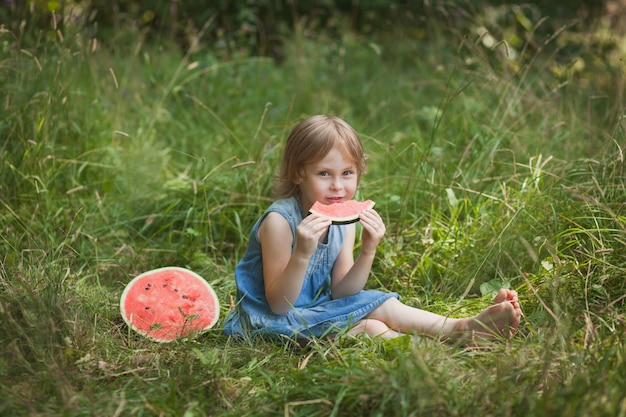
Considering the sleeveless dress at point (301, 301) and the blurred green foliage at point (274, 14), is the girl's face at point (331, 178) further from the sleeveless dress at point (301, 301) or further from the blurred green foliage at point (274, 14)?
the blurred green foliage at point (274, 14)

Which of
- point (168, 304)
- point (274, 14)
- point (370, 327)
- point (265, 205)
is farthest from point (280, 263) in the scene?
point (274, 14)

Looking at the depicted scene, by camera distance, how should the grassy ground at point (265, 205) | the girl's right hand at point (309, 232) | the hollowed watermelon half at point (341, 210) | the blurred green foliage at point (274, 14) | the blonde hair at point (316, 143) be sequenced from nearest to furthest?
1. the grassy ground at point (265, 205)
2. the girl's right hand at point (309, 232)
3. the hollowed watermelon half at point (341, 210)
4. the blonde hair at point (316, 143)
5. the blurred green foliage at point (274, 14)

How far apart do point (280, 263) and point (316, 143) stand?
0.54 m

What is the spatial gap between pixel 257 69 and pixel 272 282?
12.2 feet

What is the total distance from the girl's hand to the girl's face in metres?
0.14

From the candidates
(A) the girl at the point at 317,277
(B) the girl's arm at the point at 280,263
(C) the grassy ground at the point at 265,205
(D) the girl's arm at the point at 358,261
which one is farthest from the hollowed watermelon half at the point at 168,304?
(D) the girl's arm at the point at 358,261

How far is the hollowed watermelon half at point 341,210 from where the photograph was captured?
10.00 feet

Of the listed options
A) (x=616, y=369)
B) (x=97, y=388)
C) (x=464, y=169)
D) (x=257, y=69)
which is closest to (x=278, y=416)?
(x=97, y=388)

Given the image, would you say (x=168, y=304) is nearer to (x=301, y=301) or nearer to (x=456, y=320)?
(x=301, y=301)

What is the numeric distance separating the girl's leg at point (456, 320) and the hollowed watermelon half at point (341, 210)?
453mm

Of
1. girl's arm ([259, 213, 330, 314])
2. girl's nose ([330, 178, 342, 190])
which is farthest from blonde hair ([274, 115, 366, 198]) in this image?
girl's arm ([259, 213, 330, 314])

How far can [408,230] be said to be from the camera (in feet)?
13.3

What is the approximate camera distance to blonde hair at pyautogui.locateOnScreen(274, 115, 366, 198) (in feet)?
10.3

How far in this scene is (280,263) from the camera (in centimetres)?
314
